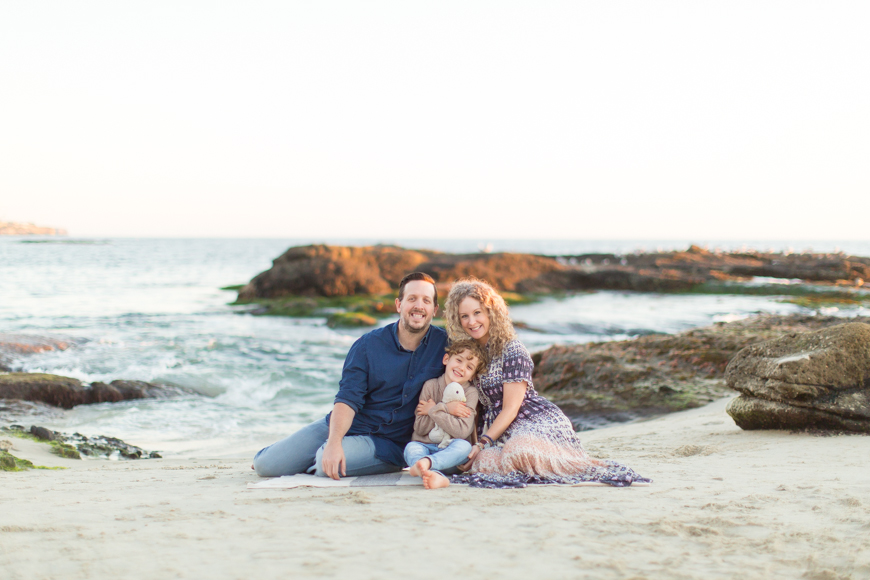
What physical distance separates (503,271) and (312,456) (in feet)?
91.6

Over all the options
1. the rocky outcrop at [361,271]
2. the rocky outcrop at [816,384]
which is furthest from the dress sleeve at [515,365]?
the rocky outcrop at [361,271]

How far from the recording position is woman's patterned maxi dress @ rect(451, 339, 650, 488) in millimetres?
4430

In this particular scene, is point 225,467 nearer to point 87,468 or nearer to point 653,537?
point 87,468

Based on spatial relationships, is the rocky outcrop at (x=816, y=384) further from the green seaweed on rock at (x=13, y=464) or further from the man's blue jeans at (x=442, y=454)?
the green seaweed on rock at (x=13, y=464)

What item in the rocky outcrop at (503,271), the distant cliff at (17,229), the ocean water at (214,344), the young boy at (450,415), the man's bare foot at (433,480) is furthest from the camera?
the distant cliff at (17,229)

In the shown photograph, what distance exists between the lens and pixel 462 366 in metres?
4.74

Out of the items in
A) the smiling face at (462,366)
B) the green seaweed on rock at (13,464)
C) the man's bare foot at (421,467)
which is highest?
the smiling face at (462,366)

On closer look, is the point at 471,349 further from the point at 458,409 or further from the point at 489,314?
the point at 458,409

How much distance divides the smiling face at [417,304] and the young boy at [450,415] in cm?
30

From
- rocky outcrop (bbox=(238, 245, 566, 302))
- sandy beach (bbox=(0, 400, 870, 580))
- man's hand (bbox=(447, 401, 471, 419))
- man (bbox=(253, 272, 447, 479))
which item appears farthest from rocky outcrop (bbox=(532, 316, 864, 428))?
rocky outcrop (bbox=(238, 245, 566, 302))

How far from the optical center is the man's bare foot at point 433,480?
14.0 feet

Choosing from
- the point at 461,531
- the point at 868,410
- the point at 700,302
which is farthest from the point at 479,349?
the point at 700,302

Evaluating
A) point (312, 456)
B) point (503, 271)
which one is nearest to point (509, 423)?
point (312, 456)

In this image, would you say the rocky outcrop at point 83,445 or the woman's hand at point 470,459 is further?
the rocky outcrop at point 83,445
